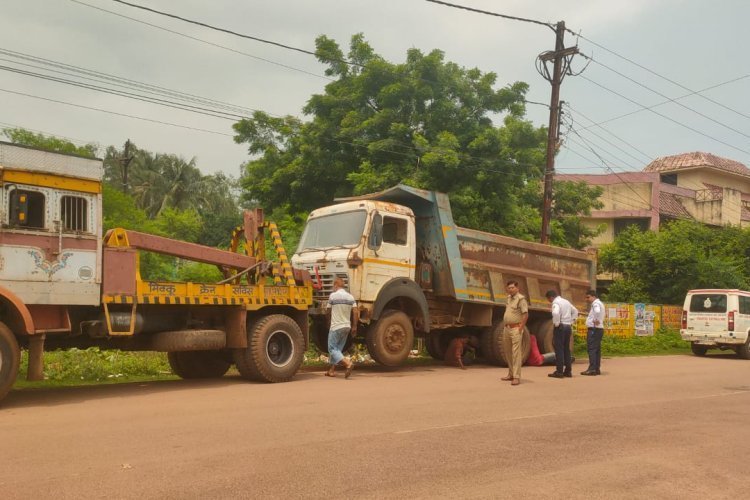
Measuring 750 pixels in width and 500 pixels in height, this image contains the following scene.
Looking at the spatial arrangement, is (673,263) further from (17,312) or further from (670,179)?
(17,312)

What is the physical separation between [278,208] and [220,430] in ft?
59.4

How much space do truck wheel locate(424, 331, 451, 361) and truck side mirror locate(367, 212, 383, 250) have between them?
12.3 feet

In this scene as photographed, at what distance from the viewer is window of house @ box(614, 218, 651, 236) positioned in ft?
121

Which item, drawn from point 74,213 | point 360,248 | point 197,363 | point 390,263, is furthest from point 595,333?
point 74,213

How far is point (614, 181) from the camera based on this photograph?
3772 cm

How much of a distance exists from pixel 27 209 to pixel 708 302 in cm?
1873

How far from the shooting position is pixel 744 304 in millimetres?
20672

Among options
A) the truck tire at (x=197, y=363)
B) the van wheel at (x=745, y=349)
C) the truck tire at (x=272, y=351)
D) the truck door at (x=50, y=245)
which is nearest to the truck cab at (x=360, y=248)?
the truck tire at (x=272, y=351)

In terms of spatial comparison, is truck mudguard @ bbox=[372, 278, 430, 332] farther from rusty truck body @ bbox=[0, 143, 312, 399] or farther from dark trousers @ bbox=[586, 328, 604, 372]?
dark trousers @ bbox=[586, 328, 604, 372]

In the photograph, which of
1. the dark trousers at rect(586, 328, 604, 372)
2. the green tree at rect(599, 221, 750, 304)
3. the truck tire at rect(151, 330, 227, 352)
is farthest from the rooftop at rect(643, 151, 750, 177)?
the truck tire at rect(151, 330, 227, 352)

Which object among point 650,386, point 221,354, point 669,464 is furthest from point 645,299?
point 669,464

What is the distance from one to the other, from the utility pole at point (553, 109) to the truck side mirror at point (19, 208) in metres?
14.6

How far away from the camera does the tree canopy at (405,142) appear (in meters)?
21.3

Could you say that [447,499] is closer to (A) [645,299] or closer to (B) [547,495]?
(B) [547,495]
